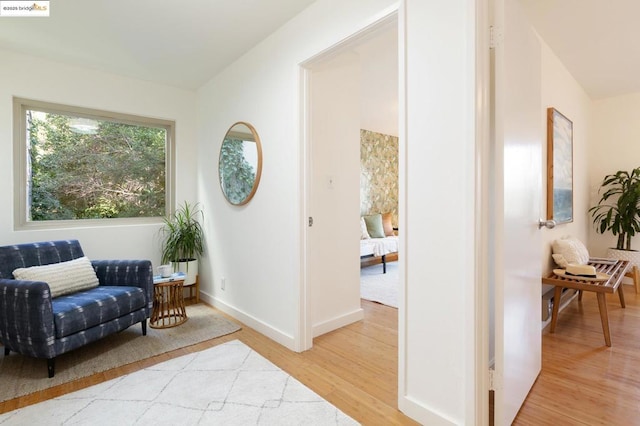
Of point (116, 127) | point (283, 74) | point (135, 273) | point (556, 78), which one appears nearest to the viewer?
point (283, 74)

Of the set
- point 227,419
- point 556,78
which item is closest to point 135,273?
point 227,419

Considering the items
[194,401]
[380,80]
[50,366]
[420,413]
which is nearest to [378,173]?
[380,80]

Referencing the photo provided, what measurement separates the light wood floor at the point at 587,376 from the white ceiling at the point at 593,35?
2544mm

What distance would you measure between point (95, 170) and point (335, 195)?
2.55 metres

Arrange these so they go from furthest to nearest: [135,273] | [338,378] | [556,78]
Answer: [556,78]
[135,273]
[338,378]

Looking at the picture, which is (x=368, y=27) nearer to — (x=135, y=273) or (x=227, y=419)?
(x=227, y=419)

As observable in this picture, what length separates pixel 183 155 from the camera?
3857 mm

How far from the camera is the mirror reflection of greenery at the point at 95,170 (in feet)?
10.2

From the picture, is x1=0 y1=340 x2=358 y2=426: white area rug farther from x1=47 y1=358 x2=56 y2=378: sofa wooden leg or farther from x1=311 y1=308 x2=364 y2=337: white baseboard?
x1=311 y1=308 x2=364 y2=337: white baseboard

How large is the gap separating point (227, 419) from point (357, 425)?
26.4 inches

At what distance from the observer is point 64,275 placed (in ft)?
8.19

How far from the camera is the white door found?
1.50 m

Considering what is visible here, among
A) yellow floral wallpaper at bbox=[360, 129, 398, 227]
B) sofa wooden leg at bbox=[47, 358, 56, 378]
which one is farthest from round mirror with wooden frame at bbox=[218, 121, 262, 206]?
yellow floral wallpaper at bbox=[360, 129, 398, 227]

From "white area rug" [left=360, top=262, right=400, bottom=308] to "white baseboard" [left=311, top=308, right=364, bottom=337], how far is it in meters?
0.60
